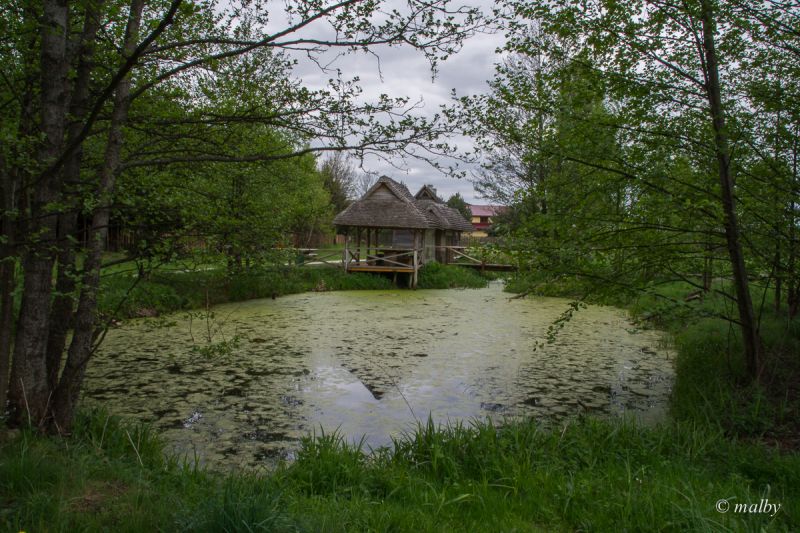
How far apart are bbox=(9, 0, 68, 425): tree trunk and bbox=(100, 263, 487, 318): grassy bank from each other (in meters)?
0.46

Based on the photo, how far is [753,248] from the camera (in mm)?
4965

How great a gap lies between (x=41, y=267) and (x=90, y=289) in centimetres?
36

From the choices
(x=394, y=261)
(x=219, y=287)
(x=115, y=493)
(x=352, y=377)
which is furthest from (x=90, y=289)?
(x=394, y=261)

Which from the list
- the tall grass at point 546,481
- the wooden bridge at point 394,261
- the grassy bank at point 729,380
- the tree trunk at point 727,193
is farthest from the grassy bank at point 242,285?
the tree trunk at point 727,193

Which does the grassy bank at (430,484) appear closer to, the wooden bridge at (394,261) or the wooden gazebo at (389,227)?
the wooden bridge at (394,261)

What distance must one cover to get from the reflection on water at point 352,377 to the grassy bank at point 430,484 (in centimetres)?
84

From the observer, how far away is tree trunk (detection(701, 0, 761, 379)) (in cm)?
487

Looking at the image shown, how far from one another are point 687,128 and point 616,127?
2.23 feet

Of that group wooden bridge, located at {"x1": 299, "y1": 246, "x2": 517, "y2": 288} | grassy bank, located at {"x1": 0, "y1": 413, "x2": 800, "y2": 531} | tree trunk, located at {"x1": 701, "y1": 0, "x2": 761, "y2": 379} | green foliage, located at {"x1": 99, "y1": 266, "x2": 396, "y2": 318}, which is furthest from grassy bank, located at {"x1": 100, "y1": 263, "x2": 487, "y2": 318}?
tree trunk, located at {"x1": 701, "y1": 0, "x2": 761, "y2": 379}

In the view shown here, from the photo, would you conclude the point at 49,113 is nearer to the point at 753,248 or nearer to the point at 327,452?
the point at 327,452

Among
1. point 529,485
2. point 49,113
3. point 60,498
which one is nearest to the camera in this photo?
point 60,498

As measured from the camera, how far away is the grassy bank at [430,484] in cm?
271

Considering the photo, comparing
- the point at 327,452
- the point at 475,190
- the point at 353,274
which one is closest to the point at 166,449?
the point at 327,452

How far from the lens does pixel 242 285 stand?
15.1 meters
